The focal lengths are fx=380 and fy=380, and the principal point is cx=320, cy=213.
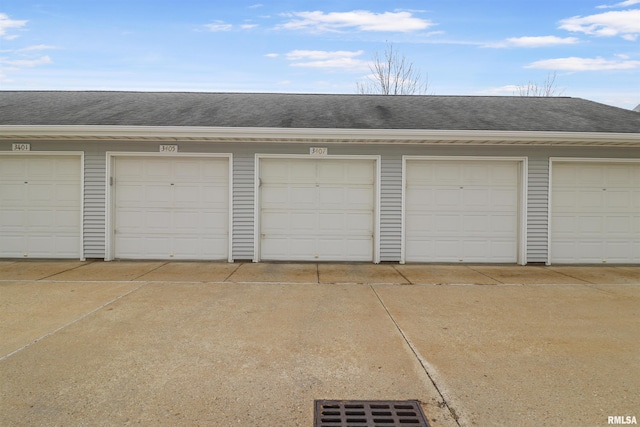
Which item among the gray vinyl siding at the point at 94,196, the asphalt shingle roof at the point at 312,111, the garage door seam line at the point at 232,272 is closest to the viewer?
the garage door seam line at the point at 232,272

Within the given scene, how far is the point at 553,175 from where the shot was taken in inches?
324

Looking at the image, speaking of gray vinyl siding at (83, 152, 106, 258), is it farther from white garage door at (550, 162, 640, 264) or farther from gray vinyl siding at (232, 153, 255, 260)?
white garage door at (550, 162, 640, 264)

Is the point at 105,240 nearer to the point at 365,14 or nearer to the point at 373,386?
the point at 373,386

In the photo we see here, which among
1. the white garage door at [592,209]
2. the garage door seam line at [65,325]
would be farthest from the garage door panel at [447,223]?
the garage door seam line at [65,325]

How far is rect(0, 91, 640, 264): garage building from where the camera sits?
8117 mm

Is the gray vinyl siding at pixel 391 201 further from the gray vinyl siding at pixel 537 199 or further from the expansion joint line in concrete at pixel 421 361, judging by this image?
the expansion joint line in concrete at pixel 421 361

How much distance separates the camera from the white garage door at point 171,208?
8.23 metres

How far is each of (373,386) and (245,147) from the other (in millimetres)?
6208

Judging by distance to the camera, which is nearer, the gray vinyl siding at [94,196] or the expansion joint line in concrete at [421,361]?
the expansion joint line in concrete at [421,361]

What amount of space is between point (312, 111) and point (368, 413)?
751 cm

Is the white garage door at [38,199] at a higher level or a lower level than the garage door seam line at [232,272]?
higher

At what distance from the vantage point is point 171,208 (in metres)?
8.22

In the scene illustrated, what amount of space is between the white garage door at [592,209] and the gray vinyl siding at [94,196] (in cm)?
967

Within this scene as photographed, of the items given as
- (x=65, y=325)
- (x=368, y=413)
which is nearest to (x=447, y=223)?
(x=368, y=413)
